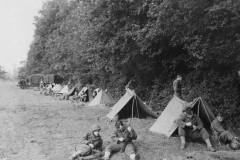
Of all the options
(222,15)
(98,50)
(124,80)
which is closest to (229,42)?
(222,15)

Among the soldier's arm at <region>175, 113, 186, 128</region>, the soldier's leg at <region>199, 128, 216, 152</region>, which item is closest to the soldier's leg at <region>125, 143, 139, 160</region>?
the soldier's arm at <region>175, 113, 186, 128</region>

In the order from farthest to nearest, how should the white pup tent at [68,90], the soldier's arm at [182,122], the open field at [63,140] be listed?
the white pup tent at [68,90] → the soldier's arm at [182,122] → the open field at [63,140]

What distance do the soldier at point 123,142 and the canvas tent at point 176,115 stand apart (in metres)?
1.90

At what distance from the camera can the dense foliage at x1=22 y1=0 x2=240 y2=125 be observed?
8352mm

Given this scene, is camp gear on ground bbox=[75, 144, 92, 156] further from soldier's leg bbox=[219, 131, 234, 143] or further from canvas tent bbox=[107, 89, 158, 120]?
canvas tent bbox=[107, 89, 158, 120]

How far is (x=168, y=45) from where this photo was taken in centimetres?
1240

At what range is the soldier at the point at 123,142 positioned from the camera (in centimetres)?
629

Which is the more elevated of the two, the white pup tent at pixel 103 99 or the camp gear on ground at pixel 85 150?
the white pup tent at pixel 103 99

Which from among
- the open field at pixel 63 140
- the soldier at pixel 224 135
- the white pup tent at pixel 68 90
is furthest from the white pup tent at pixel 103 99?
the soldier at pixel 224 135

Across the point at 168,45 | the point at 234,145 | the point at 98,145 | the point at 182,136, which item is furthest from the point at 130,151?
the point at 168,45

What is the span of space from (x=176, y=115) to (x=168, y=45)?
14.8ft

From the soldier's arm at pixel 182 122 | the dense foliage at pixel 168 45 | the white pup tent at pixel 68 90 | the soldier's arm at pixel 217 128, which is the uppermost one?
the dense foliage at pixel 168 45

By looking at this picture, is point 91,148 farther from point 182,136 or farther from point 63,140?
point 182,136

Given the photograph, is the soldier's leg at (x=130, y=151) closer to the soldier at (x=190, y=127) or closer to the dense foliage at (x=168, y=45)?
the soldier at (x=190, y=127)
